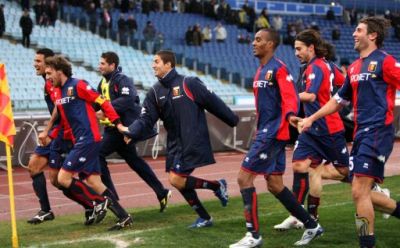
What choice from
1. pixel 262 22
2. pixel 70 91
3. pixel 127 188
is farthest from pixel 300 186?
pixel 262 22

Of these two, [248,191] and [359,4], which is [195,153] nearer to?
[248,191]

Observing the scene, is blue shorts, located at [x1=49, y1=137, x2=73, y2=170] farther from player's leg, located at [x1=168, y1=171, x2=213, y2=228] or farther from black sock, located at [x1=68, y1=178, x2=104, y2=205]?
player's leg, located at [x1=168, y1=171, x2=213, y2=228]

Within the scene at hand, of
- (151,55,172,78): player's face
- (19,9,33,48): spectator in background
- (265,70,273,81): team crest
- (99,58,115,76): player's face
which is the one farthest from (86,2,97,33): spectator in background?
(265,70,273,81): team crest

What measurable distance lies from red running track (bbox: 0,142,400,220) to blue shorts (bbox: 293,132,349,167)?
313cm

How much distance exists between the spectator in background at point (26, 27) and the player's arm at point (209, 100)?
18.5 m

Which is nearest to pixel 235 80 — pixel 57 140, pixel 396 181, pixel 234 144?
pixel 234 144

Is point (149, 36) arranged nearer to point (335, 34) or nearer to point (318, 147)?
point (335, 34)

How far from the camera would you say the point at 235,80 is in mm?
31047

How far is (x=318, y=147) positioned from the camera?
9.30 meters

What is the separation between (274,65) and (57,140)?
3.15 metres

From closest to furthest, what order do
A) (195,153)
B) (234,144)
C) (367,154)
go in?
(367,154) → (195,153) → (234,144)

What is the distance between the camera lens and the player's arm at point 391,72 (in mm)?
→ 7184

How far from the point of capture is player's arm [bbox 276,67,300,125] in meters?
7.72

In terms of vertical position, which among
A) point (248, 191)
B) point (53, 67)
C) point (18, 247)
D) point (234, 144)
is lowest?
point (234, 144)
